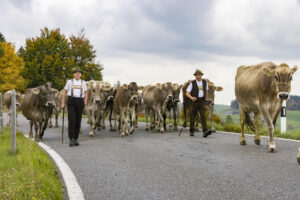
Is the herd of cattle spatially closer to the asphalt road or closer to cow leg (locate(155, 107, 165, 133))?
cow leg (locate(155, 107, 165, 133))

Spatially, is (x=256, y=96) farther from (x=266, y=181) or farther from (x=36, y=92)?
(x=36, y=92)

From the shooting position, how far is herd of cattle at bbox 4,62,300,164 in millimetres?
8253

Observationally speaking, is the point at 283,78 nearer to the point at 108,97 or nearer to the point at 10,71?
the point at 108,97

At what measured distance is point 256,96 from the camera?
889 centimetres

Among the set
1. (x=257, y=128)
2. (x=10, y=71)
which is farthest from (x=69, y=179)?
(x=10, y=71)

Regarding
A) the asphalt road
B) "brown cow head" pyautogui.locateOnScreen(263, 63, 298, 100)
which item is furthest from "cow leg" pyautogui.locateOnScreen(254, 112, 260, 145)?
"brown cow head" pyautogui.locateOnScreen(263, 63, 298, 100)

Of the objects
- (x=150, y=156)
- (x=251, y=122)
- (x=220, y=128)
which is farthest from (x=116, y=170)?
(x=220, y=128)

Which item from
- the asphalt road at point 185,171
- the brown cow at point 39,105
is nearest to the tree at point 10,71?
the brown cow at point 39,105

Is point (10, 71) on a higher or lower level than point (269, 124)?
higher

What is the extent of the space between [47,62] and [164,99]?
98.1 feet

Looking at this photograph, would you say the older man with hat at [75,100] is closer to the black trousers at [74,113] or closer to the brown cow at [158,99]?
the black trousers at [74,113]

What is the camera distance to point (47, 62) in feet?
135

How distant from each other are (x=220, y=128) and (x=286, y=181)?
9.80m

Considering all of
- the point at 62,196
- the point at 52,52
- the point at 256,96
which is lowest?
the point at 62,196
